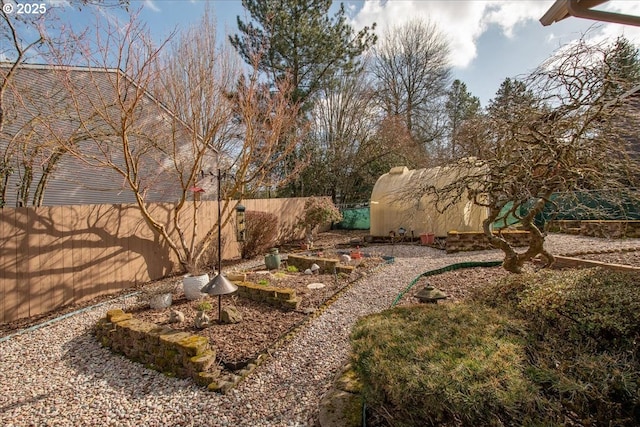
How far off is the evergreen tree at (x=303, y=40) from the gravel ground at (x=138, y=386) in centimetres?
1117

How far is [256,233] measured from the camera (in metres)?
9.55

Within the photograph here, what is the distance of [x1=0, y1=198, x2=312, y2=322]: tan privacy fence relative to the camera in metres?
4.79

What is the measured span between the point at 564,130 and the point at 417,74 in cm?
1696

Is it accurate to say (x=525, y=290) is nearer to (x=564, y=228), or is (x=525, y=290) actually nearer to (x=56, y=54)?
(x=56, y=54)

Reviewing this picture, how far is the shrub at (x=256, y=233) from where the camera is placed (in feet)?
30.8

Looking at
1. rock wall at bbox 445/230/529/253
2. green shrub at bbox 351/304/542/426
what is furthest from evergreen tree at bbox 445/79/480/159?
green shrub at bbox 351/304/542/426

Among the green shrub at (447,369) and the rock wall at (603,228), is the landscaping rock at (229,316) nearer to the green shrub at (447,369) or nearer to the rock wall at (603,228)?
the green shrub at (447,369)

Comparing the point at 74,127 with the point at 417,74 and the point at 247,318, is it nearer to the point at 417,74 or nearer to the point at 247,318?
the point at 247,318

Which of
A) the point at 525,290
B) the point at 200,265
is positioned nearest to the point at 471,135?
the point at 525,290

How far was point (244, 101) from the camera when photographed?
7121 mm

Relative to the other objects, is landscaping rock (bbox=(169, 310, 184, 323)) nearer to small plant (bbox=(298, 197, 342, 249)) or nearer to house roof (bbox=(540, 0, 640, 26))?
house roof (bbox=(540, 0, 640, 26))

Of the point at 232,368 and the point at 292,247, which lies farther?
the point at 292,247

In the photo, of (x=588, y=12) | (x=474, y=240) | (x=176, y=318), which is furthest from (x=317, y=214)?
(x=588, y=12)

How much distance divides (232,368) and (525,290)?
300 centimetres
